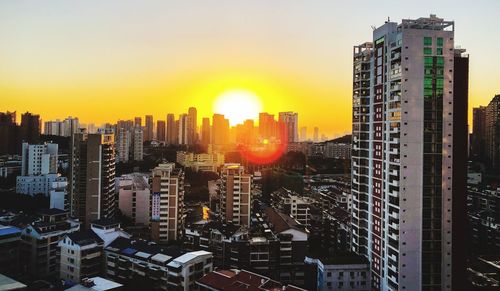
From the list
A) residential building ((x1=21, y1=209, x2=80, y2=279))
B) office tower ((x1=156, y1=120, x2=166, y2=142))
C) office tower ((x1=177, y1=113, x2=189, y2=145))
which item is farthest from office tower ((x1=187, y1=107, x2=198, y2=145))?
residential building ((x1=21, y1=209, x2=80, y2=279))

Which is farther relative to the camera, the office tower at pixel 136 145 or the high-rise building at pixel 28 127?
the office tower at pixel 136 145

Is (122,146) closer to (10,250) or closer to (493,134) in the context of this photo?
(10,250)

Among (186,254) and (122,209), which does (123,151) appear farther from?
(186,254)

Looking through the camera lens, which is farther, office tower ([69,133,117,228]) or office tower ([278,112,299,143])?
office tower ([278,112,299,143])

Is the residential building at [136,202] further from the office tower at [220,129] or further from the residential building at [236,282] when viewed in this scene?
the office tower at [220,129]

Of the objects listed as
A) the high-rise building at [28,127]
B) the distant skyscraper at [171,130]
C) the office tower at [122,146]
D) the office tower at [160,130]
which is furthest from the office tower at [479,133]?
the office tower at [160,130]

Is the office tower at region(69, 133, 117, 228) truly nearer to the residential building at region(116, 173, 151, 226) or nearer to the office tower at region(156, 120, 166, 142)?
the residential building at region(116, 173, 151, 226)
